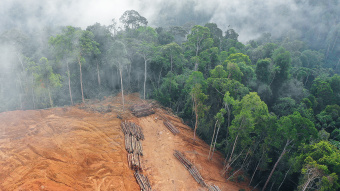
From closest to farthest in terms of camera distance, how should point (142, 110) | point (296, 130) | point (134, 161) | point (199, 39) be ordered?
point (296, 130) → point (134, 161) → point (142, 110) → point (199, 39)

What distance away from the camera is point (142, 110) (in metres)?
18.7

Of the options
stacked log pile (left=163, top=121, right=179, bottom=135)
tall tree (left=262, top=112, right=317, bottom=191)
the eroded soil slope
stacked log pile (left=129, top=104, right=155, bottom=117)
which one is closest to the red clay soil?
the eroded soil slope

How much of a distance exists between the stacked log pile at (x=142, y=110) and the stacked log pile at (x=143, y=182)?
8189 millimetres

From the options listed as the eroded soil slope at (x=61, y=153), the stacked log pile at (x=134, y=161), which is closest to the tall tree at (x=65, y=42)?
the eroded soil slope at (x=61, y=153)

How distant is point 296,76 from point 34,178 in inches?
1336

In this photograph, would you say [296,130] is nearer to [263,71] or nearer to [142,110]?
[263,71]

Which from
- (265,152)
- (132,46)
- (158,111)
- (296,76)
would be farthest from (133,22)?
(265,152)

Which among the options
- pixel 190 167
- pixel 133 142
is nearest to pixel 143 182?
pixel 190 167

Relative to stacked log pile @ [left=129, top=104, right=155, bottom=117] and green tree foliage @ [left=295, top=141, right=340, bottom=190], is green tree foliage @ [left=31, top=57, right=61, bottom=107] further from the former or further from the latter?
green tree foliage @ [left=295, top=141, right=340, bottom=190]

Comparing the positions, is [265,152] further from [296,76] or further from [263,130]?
[296,76]

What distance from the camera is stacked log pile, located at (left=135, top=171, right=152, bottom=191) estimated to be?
388 inches

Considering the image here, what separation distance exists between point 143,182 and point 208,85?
34.5 feet

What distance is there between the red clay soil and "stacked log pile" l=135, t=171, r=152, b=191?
10.4 inches

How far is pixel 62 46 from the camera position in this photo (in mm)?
17859
